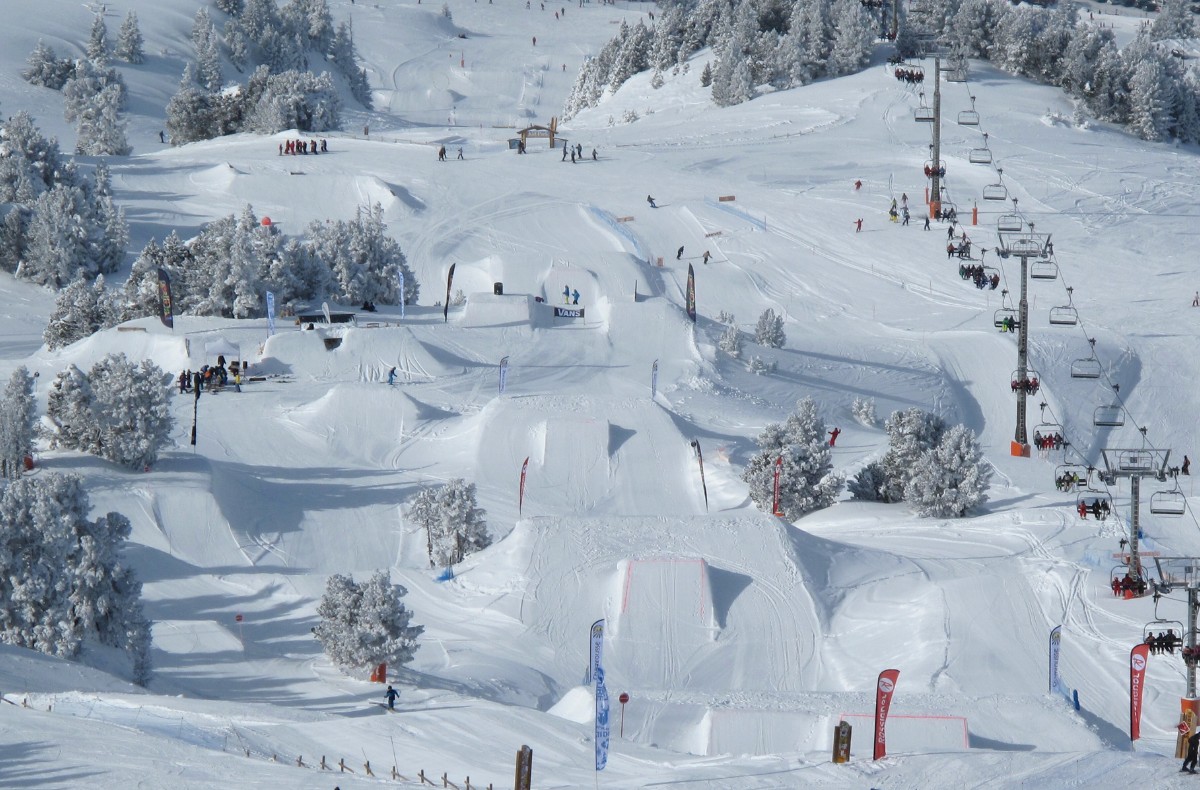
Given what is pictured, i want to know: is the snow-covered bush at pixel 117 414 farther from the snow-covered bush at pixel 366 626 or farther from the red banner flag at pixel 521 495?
the snow-covered bush at pixel 366 626

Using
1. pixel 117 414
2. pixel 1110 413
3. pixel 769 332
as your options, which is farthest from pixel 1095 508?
pixel 117 414

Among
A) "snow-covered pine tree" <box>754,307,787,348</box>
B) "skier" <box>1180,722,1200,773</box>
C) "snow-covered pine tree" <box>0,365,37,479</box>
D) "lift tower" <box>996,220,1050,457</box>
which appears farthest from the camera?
→ "snow-covered pine tree" <box>754,307,787,348</box>

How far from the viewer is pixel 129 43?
95.6 metres

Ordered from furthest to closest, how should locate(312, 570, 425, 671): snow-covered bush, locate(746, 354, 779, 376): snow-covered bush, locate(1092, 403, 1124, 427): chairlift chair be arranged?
locate(746, 354, 779, 376): snow-covered bush < locate(1092, 403, 1124, 427): chairlift chair < locate(312, 570, 425, 671): snow-covered bush

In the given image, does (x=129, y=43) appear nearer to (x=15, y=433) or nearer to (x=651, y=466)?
(x=15, y=433)

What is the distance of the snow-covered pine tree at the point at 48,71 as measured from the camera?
90312 millimetres

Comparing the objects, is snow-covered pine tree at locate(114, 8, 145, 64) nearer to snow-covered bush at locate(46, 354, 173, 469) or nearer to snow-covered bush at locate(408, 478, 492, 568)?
snow-covered bush at locate(46, 354, 173, 469)

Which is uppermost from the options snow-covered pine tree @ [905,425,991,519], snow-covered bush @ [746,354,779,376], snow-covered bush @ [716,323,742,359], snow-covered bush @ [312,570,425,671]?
snow-covered bush @ [716,323,742,359]

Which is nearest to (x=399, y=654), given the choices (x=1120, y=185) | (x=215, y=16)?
(x=1120, y=185)

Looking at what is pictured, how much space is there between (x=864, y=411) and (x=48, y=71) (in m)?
55.9

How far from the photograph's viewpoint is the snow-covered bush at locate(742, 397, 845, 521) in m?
42.0

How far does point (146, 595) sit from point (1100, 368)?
3037 cm

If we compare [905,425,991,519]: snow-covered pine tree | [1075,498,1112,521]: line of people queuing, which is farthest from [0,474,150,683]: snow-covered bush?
[1075,498,1112,521]: line of people queuing

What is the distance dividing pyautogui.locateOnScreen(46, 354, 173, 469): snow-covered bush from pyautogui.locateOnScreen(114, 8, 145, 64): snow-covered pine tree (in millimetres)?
57979
